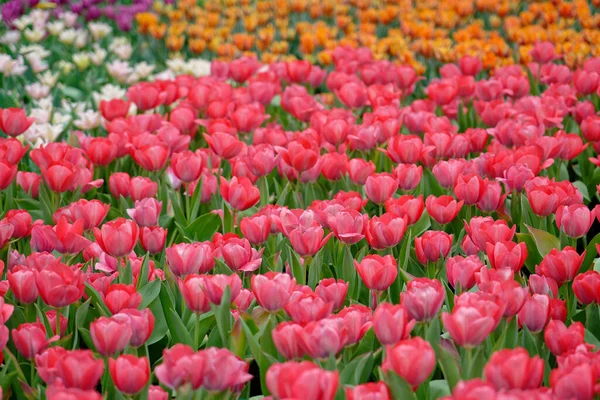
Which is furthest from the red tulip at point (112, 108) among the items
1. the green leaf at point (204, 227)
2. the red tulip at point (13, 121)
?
the green leaf at point (204, 227)

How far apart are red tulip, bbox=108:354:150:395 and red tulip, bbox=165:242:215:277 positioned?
1.63 ft

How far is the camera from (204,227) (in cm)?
264

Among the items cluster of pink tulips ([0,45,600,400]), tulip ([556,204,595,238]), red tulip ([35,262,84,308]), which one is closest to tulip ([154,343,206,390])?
cluster of pink tulips ([0,45,600,400])

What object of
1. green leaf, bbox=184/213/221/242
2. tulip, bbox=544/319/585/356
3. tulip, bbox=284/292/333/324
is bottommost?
green leaf, bbox=184/213/221/242

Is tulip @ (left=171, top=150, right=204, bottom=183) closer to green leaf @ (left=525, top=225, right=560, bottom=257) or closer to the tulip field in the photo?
the tulip field

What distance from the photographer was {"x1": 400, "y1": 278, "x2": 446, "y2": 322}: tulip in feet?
5.64

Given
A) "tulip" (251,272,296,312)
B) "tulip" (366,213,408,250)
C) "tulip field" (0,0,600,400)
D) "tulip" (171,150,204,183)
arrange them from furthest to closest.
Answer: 1. "tulip" (171,150,204,183)
2. "tulip" (366,213,408,250)
3. "tulip" (251,272,296,312)
4. "tulip field" (0,0,600,400)

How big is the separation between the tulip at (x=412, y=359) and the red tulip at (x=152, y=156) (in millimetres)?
1568

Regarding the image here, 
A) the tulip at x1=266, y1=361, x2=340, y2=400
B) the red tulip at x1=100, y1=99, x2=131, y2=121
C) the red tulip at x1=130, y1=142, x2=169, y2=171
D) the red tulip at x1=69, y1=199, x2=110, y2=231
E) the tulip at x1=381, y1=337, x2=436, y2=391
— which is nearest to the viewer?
the tulip at x1=266, y1=361, x2=340, y2=400

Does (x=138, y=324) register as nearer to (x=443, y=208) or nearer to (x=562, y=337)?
(x=562, y=337)

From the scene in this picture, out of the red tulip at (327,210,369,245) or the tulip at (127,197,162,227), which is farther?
the tulip at (127,197,162,227)

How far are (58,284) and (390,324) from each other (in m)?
0.78

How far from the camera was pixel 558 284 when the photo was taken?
203 centimetres

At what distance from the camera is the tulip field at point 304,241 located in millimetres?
1560
